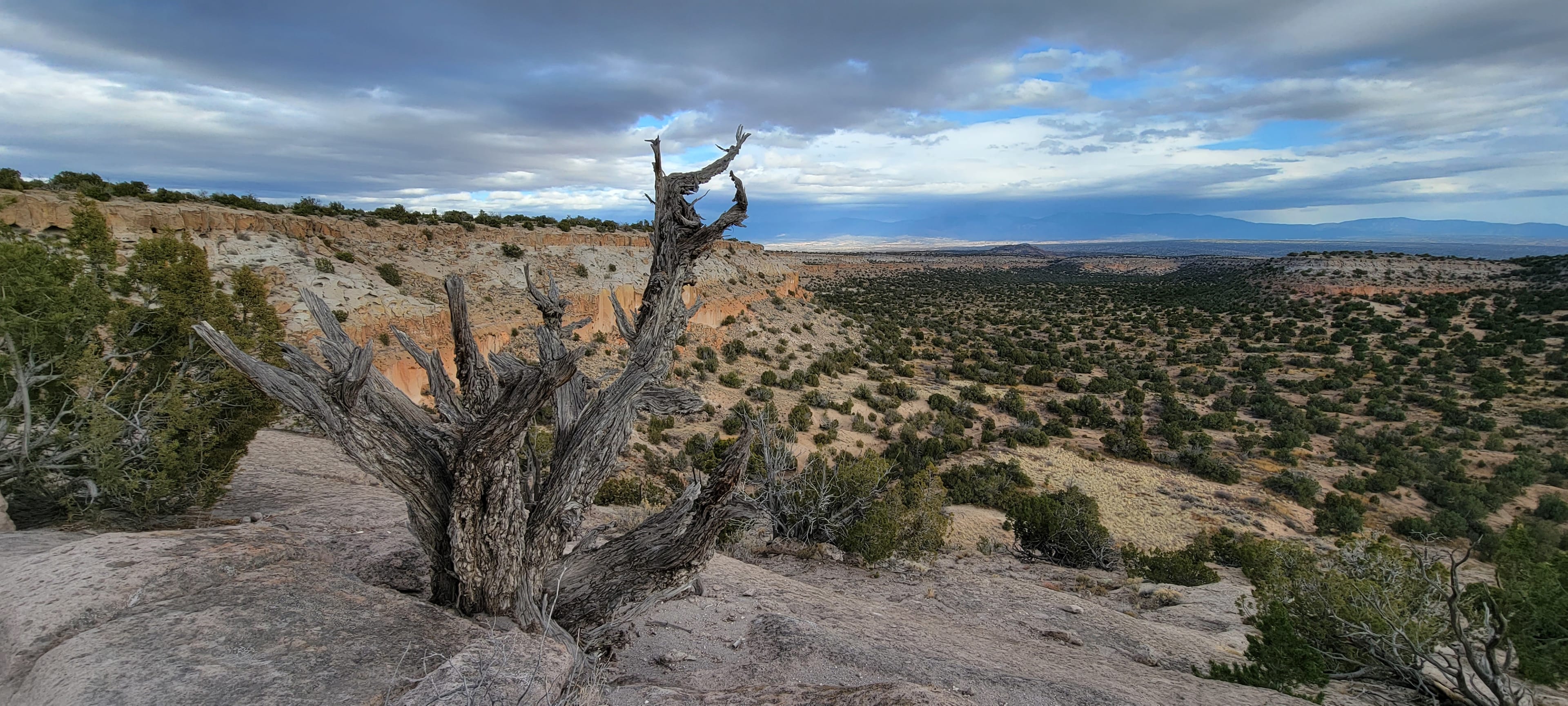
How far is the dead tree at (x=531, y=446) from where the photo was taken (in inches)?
174

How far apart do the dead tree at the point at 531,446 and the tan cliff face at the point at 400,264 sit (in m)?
6.81

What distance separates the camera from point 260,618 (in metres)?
4.13

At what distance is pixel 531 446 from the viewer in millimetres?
5016

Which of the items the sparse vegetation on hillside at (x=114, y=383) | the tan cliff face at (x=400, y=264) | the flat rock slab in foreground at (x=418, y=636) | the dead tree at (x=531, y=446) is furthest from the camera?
the tan cliff face at (x=400, y=264)

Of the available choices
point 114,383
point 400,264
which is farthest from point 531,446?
point 400,264

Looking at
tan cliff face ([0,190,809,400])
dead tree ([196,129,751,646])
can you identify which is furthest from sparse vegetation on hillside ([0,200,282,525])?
tan cliff face ([0,190,809,400])

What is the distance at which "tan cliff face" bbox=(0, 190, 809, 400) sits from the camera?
49.7 ft

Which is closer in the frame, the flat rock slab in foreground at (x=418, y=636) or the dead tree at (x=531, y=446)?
the flat rock slab in foreground at (x=418, y=636)

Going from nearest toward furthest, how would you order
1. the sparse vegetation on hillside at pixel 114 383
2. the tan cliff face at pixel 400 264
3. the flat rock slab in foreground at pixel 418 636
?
the flat rock slab in foreground at pixel 418 636 → the sparse vegetation on hillside at pixel 114 383 → the tan cliff face at pixel 400 264

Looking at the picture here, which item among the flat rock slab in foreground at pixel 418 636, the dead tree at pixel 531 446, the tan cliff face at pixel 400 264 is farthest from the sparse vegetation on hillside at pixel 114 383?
the tan cliff face at pixel 400 264

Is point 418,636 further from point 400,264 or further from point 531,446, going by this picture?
point 400,264

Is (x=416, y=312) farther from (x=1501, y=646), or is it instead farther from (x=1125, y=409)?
(x=1125, y=409)

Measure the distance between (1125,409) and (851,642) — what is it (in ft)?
68.7

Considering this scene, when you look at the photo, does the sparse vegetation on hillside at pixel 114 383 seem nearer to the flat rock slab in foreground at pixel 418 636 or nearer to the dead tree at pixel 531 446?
the flat rock slab in foreground at pixel 418 636
